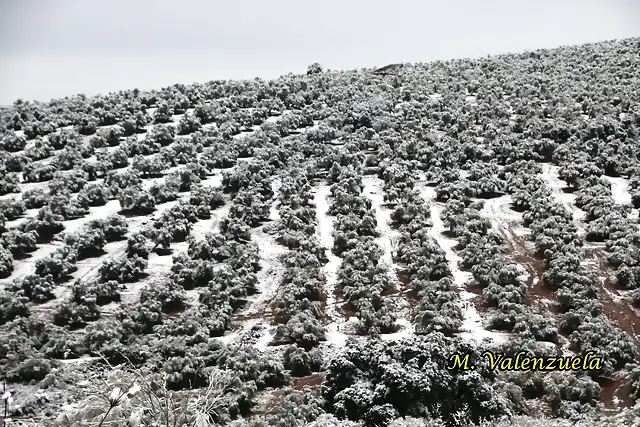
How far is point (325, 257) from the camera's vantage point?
2759 centimetres

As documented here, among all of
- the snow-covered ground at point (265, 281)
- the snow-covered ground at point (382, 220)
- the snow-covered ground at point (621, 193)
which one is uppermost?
the snow-covered ground at point (621, 193)

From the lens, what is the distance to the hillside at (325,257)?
17.0 meters

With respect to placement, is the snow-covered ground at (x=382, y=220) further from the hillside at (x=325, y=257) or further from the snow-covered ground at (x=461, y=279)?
the snow-covered ground at (x=461, y=279)

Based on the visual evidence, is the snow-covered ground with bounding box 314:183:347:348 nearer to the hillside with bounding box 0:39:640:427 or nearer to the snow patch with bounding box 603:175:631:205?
the hillside with bounding box 0:39:640:427

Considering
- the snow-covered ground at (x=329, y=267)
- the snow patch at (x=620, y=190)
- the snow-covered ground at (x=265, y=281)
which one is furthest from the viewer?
the snow patch at (x=620, y=190)

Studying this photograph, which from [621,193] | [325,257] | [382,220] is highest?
[621,193]

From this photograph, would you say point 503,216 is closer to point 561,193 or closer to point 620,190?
point 561,193

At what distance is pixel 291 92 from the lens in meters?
53.0

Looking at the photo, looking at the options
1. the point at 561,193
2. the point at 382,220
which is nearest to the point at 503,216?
the point at 561,193

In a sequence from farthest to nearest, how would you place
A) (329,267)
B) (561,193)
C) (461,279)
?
1. (561,193)
2. (329,267)
3. (461,279)

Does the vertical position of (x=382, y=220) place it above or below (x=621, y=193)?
below

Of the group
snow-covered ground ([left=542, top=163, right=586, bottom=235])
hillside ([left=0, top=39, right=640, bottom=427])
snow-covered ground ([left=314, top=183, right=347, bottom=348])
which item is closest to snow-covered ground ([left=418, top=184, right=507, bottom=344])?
hillside ([left=0, top=39, right=640, bottom=427])

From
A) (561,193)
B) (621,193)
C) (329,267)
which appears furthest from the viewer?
(561,193)

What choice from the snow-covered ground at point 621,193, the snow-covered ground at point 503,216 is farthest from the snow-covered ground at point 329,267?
the snow-covered ground at point 621,193
